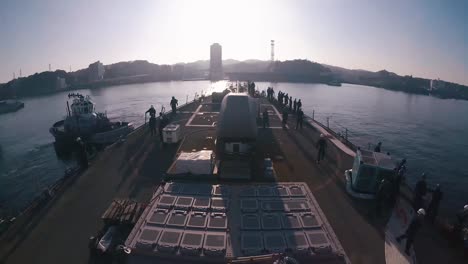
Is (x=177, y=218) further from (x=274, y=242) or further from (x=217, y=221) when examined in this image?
(x=274, y=242)

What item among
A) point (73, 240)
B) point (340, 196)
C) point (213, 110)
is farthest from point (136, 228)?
point (213, 110)

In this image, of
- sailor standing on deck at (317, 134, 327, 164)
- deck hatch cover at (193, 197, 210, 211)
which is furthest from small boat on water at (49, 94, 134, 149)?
deck hatch cover at (193, 197, 210, 211)

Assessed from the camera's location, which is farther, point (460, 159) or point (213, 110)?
point (213, 110)

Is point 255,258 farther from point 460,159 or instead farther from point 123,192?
point 460,159

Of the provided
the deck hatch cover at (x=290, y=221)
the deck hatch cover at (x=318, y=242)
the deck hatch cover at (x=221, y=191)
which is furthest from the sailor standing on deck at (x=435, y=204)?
the deck hatch cover at (x=221, y=191)

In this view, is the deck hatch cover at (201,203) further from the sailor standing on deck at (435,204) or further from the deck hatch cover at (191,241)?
the sailor standing on deck at (435,204)

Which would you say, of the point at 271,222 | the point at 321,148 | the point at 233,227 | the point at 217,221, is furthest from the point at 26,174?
the point at 271,222

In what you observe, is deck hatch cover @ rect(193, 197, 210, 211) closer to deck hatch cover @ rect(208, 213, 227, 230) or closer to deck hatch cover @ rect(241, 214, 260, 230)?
deck hatch cover @ rect(208, 213, 227, 230)

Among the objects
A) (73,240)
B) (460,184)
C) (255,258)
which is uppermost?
(255,258)

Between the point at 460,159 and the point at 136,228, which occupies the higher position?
the point at 136,228
